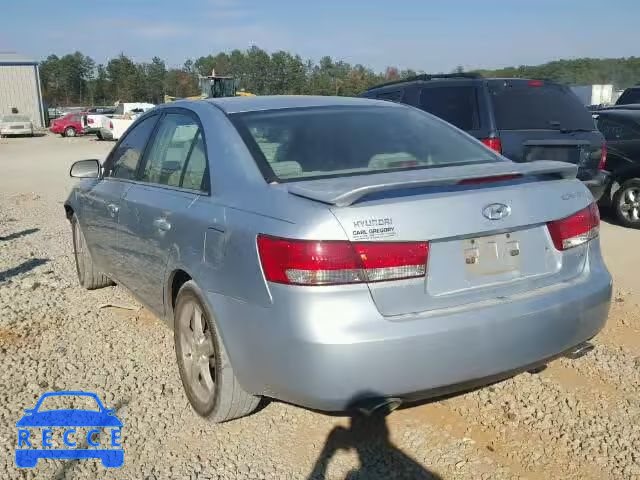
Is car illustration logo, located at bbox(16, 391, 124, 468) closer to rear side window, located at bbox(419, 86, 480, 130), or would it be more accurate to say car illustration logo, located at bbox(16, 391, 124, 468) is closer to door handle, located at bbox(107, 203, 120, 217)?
door handle, located at bbox(107, 203, 120, 217)

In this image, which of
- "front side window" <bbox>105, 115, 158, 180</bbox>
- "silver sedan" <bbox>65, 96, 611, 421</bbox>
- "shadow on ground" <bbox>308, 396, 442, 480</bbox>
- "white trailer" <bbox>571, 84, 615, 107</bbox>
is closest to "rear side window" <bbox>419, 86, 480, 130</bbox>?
"silver sedan" <bbox>65, 96, 611, 421</bbox>

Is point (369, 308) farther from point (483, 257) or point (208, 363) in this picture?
point (208, 363)

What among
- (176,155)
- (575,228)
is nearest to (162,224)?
(176,155)

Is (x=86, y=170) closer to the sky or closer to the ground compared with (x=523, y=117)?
closer to the ground

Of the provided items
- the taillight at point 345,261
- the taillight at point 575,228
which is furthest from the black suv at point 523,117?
the taillight at point 345,261

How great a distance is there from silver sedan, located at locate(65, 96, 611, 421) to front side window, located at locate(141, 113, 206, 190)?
20 millimetres

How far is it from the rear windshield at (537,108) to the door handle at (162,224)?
4.40 meters

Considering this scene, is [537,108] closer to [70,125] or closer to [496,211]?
[496,211]

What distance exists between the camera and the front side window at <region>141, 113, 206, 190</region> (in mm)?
3459

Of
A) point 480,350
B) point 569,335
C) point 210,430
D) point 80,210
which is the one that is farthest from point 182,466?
point 80,210

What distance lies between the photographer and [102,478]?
9.46ft

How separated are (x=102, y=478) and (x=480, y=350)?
1.78 metres

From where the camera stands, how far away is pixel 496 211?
8.85ft

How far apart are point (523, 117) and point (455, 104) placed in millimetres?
757
